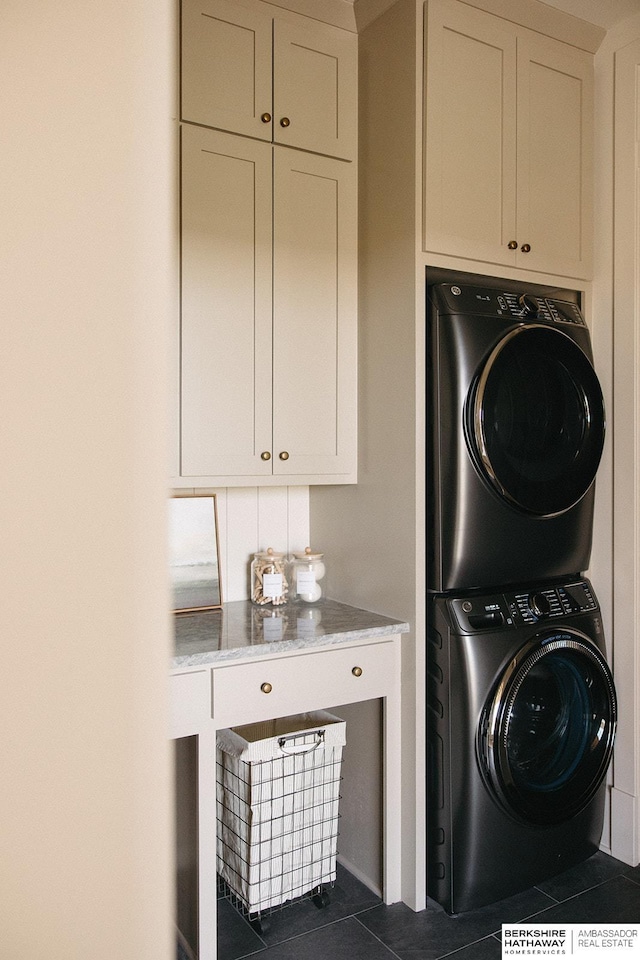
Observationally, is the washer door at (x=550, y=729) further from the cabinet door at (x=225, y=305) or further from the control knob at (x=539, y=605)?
the cabinet door at (x=225, y=305)

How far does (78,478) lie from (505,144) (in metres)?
2.35

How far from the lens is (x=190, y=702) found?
182cm

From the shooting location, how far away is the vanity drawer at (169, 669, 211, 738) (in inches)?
71.4

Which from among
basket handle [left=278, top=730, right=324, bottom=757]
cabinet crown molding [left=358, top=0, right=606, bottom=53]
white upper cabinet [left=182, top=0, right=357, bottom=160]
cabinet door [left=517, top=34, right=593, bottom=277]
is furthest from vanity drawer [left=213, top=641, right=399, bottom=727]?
cabinet crown molding [left=358, top=0, right=606, bottom=53]

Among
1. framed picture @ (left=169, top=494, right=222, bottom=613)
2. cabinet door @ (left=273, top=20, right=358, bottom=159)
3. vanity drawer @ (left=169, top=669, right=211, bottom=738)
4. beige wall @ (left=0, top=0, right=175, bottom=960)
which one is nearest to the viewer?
beige wall @ (left=0, top=0, right=175, bottom=960)

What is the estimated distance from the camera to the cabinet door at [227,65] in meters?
2.03

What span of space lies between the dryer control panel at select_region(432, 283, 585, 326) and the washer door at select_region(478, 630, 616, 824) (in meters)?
0.97

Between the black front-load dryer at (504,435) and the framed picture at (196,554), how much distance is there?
2.42ft

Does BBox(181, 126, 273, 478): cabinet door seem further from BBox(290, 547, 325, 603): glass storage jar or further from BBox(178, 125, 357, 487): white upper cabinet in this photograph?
BBox(290, 547, 325, 603): glass storage jar

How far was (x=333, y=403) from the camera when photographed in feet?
7.60

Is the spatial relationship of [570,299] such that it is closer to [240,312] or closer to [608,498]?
[608,498]

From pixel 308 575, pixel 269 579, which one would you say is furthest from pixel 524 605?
pixel 269 579

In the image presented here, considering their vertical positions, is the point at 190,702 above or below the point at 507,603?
below

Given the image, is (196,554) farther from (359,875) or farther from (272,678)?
(359,875)
